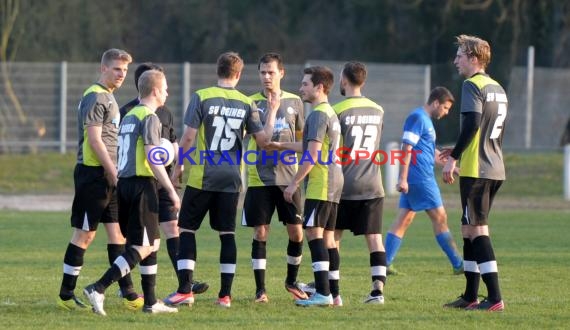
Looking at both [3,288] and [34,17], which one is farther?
[34,17]

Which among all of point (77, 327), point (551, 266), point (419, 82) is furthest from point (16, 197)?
point (77, 327)

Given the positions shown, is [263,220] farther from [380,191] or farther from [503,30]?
[503,30]

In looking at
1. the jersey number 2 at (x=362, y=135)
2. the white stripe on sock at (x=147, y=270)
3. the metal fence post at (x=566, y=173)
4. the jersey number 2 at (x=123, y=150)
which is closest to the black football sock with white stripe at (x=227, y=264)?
the white stripe on sock at (x=147, y=270)

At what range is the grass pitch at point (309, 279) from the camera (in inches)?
334

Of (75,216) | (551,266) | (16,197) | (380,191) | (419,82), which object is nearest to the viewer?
(75,216)

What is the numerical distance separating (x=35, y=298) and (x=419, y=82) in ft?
66.2

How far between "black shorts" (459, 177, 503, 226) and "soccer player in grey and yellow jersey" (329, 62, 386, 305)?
88 cm

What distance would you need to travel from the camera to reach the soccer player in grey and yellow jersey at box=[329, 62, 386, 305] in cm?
955

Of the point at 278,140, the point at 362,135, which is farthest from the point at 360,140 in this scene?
the point at 278,140

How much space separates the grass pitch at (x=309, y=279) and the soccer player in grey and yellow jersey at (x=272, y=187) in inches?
15.6

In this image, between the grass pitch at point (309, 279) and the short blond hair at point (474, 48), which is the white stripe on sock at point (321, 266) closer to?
the grass pitch at point (309, 279)

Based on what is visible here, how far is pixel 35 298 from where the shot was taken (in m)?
9.69

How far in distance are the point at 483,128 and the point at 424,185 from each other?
106 inches

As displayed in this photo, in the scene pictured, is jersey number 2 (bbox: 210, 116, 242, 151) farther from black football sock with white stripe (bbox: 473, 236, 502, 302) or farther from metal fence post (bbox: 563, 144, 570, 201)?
metal fence post (bbox: 563, 144, 570, 201)
